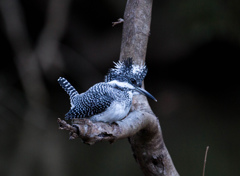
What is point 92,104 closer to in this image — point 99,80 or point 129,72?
point 129,72

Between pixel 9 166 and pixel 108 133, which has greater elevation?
pixel 9 166

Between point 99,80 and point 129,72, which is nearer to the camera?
point 129,72

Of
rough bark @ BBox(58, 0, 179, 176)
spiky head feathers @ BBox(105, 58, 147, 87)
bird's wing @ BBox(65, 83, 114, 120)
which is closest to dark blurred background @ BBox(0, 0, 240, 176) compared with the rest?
rough bark @ BBox(58, 0, 179, 176)

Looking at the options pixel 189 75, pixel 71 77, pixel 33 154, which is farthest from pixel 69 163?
pixel 189 75

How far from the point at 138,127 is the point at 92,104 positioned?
35 cm

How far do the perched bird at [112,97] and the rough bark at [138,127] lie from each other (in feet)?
0.29

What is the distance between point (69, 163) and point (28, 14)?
64.2 inches

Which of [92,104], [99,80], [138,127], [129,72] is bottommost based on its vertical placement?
[138,127]

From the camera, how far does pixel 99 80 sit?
4.15m

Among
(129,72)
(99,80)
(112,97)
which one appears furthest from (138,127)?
(99,80)

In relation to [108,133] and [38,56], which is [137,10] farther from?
[38,56]

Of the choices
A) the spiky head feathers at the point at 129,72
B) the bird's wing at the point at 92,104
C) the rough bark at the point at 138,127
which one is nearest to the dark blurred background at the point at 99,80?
the rough bark at the point at 138,127

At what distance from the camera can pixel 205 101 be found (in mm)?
4379

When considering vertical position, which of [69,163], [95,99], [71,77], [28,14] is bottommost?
[95,99]
